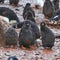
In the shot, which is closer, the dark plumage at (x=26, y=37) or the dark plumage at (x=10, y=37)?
the dark plumage at (x=26, y=37)

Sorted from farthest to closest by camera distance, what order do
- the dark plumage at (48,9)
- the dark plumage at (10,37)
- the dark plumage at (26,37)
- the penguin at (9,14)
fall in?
the dark plumage at (48,9) < the penguin at (9,14) < the dark plumage at (10,37) < the dark plumage at (26,37)

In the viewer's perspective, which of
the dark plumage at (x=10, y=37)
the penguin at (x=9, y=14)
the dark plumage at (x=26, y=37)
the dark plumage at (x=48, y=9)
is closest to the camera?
the dark plumage at (x=26, y=37)

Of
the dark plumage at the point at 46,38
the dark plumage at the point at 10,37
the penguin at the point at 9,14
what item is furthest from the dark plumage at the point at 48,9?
the dark plumage at the point at 10,37

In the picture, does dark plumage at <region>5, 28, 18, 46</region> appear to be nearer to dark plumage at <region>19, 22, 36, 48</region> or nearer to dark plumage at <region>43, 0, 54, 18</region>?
dark plumage at <region>19, 22, 36, 48</region>

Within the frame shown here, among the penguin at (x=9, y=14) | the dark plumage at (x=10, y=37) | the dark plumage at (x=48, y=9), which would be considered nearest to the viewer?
the dark plumage at (x=10, y=37)

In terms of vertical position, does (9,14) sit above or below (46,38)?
above

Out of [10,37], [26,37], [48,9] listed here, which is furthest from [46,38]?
[48,9]

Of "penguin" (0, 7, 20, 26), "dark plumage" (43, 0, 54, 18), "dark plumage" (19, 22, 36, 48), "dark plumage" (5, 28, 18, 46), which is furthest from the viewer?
"dark plumage" (43, 0, 54, 18)

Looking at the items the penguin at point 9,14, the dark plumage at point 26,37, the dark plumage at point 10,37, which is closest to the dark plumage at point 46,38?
the dark plumage at point 26,37

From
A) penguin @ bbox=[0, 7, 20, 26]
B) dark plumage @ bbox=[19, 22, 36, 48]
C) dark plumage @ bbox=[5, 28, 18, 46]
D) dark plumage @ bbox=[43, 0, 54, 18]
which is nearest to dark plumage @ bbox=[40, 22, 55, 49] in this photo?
dark plumage @ bbox=[19, 22, 36, 48]

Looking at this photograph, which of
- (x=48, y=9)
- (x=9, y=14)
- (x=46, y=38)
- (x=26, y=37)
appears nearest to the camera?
(x=26, y=37)

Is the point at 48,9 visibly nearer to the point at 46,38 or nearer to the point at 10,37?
the point at 46,38

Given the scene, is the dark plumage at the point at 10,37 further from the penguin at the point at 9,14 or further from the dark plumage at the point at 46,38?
the penguin at the point at 9,14

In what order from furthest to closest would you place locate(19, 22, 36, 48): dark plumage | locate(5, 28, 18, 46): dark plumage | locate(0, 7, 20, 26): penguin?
locate(0, 7, 20, 26): penguin < locate(5, 28, 18, 46): dark plumage < locate(19, 22, 36, 48): dark plumage
